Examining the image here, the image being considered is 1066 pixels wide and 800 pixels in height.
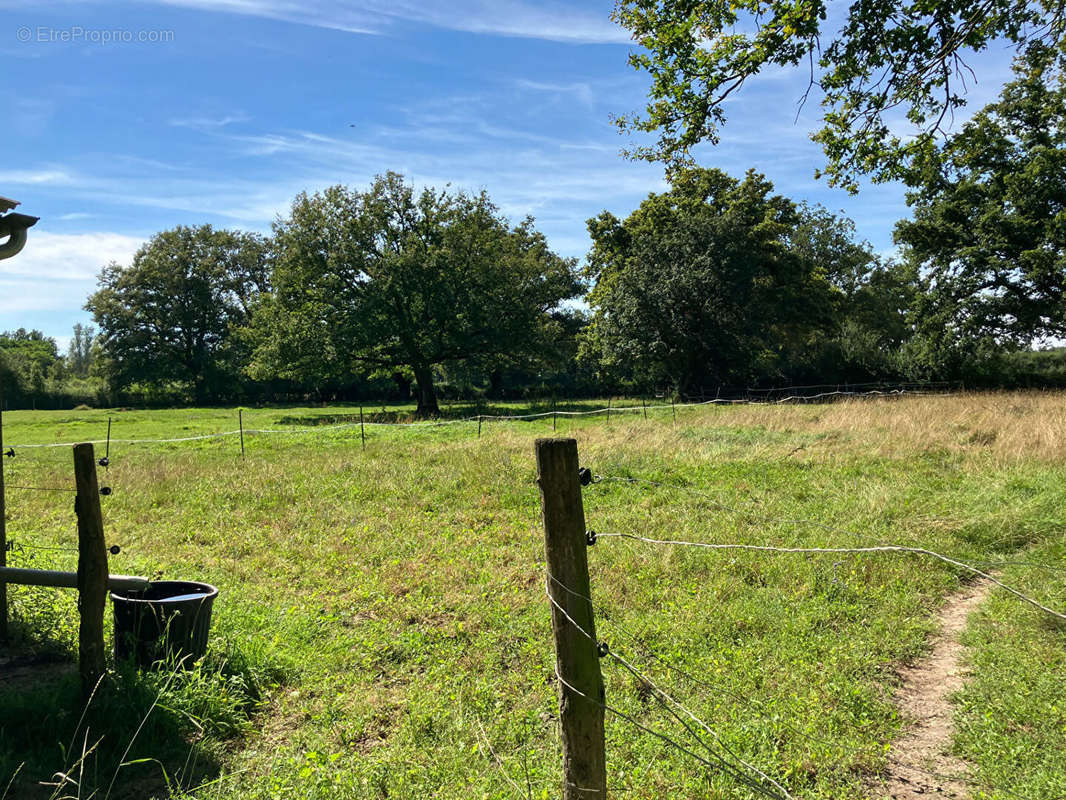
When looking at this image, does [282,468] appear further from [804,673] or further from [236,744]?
[804,673]

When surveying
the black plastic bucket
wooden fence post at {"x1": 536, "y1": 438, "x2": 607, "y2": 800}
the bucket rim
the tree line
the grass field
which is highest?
the tree line

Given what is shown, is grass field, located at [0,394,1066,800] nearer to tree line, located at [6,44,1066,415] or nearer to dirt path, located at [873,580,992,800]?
dirt path, located at [873,580,992,800]

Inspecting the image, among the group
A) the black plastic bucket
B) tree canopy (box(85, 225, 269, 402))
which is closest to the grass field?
the black plastic bucket

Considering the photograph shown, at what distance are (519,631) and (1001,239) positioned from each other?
107 ft

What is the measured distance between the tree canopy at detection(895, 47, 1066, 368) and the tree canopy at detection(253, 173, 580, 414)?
20581mm

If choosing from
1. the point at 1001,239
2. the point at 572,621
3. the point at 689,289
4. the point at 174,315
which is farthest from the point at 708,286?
the point at 174,315

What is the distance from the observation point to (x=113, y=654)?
469 cm

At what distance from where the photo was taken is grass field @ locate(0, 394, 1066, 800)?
11.9 ft

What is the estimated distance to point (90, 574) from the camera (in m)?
4.11

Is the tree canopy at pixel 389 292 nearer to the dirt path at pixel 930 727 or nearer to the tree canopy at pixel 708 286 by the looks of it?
the tree canopy at pixel 708 286

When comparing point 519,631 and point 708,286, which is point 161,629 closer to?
point 519,631

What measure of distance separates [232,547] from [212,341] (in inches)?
2255

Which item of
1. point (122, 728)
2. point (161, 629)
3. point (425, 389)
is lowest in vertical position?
point (122, 728)

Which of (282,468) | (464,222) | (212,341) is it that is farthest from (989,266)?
(212,341)
